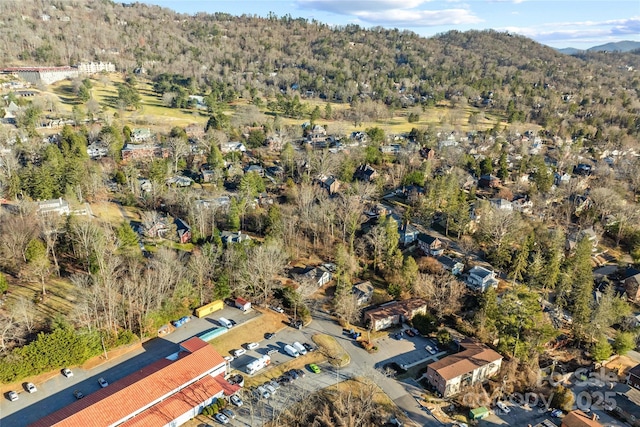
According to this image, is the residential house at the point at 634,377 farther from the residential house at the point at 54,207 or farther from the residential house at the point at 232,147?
the residential house at the point at 232,147

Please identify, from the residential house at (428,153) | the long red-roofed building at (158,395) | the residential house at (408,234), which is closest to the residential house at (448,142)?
the residential house at (428,153)

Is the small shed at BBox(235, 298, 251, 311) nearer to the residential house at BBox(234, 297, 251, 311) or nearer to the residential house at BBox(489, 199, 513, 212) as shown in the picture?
the residential house at BBox(234, 297, 251, 311)

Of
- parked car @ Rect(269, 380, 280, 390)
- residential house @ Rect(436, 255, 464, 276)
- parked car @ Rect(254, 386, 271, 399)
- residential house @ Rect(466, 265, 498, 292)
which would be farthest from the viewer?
residential house @ Rect(436, 255, 464, 276)

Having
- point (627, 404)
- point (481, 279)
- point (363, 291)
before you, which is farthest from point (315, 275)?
point (627, 404)

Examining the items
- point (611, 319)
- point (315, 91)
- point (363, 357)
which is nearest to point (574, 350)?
point (611, 319)

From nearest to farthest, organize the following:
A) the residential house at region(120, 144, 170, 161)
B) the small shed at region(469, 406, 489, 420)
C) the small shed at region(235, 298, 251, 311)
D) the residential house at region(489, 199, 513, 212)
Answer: the small shed at region(469, 406, 489, 420)
the small shed at region(235, 298, 251, 311)
the residential house at region(489, 199, 513, 212)
the residential house at region(120, 144, 170, 161)

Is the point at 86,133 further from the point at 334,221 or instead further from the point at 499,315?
the point at 499,315

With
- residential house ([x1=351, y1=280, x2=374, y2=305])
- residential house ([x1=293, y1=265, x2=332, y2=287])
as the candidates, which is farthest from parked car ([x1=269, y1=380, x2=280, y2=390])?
residential house ([x1=293, y1=265, x2=332, y2=287])
